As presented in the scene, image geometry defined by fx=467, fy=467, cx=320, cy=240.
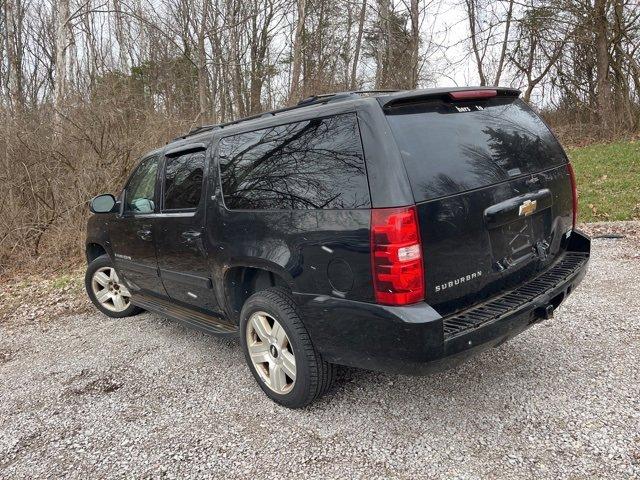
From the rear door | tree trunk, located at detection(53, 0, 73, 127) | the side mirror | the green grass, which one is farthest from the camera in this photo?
tree trunk, located at detection(53, 0, 73, 127)

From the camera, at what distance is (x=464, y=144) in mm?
2689

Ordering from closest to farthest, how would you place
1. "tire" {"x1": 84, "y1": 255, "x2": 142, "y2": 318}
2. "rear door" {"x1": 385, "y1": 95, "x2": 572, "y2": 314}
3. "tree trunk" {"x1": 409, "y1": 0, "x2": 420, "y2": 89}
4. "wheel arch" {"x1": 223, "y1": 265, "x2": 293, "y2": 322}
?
"rear door" {"x1": 385, "y1": 95, "x2": 572, "y2": 314}, "wheel arch" {"x1": 223, "y1": 265, "x2": 293, "y2": 322}, "tire" {"x1": 84, "y1": 255, "x2": 142, "y2": 318}, "tree trunk" {"x1": 409, "y1": 0, "x2": 420, "y2": 89}

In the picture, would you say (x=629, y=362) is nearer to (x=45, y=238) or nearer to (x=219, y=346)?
(x=219, y=346)

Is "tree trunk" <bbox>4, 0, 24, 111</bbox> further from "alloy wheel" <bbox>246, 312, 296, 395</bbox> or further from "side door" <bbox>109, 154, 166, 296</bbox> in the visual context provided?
"alloy wheel" <bbox>246, 312, 296, 395</bbox>

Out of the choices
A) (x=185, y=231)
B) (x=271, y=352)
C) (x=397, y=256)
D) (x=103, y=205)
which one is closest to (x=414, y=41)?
(x=103, y=205)

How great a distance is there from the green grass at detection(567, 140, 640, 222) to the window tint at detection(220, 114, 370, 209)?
692 cm

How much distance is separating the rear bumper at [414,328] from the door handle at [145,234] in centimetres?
199

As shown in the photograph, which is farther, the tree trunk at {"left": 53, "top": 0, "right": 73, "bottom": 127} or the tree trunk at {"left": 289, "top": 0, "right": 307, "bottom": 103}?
the tree trunk at {"left": 289, "top": 0, "right": 307, "bottom": 103}

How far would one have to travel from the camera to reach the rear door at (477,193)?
96.3 inches

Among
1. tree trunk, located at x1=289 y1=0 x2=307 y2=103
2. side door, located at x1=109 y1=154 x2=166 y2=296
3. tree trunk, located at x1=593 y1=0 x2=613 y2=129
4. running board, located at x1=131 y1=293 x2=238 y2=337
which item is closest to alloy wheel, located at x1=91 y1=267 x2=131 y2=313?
side door, located at x1=109 y1=154 x2=166 y2=296

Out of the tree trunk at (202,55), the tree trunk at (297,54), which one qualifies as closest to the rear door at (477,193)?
the tree trunk at (202,55)

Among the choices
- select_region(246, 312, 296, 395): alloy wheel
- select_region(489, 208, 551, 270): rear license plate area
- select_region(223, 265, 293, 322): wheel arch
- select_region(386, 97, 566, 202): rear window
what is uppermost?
select_region(386, 97, 566, 202): rear window

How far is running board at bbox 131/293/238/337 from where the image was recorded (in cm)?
354

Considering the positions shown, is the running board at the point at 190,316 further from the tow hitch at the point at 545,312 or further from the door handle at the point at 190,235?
the tow hitch at the point at 545,312
